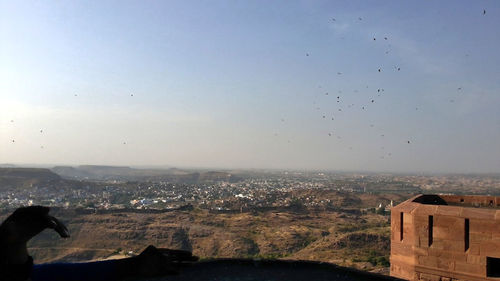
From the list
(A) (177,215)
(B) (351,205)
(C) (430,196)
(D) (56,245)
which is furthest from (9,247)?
(B) (351,205)

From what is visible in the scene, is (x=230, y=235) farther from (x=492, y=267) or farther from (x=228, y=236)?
(x=492, y=267)

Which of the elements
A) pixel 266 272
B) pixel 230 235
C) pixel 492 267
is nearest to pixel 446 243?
pixel 492 267

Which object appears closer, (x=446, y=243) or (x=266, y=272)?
(x=266, y=272)

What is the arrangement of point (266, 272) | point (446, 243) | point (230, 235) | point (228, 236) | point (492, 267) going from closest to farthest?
point (266, 272)
point (492, 267)
point (446, 243)
point (228, 236)
point (230, 235)

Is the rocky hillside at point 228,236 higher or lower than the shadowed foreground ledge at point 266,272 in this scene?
lower

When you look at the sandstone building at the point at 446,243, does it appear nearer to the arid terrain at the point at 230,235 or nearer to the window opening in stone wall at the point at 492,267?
the window opening in stone wall at the point at 492,267

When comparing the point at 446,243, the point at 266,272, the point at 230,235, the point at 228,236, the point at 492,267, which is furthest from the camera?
the point at 230,235

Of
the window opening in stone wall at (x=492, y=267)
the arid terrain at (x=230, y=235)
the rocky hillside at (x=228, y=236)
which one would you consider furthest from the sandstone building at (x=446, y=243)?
the rocky hillside at (x=228, y=236)

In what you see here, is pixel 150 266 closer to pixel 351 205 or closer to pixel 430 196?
pixel 430 196
